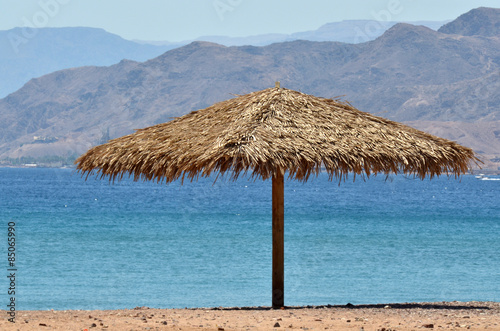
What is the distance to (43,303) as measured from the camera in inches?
419

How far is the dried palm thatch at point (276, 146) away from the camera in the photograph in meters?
6.20

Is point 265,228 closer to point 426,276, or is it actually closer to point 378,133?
point 426,276

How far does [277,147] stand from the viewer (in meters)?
6.19

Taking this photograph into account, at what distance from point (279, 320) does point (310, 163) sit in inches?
55.6

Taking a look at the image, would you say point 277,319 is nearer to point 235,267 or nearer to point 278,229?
point 278,229

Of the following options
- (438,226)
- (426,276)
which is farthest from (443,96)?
(426,276)

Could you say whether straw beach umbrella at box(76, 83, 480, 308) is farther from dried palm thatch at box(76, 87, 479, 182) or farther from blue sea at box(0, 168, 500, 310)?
blue sea at box(0, 168, 500, 310)

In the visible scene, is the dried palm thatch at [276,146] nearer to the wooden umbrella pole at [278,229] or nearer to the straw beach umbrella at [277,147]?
the straw beach umbrella at [277,147]

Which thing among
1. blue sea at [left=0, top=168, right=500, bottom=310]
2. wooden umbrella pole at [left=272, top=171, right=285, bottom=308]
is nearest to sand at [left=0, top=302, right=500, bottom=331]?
wooden umbrella pole at [left=272, top=171, right=285, bottom=308]

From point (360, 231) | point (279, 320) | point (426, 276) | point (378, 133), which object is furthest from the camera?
point (360, 231)

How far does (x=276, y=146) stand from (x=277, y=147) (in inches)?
0.6

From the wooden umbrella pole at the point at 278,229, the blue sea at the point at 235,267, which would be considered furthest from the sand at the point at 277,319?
the blue sea at the point at 235,267

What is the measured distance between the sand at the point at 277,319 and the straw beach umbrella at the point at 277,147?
0.93 meters

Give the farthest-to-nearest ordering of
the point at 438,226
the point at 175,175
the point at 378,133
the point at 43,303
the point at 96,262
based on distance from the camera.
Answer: the point at 438,226 < the point at 96,262 < the point at 43,303 < the point at 378,133 < the point at 175,175
